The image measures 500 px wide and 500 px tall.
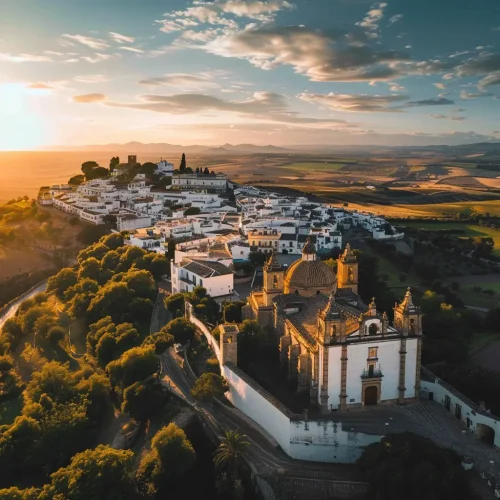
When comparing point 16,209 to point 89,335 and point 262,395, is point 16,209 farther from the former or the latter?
point 262,395

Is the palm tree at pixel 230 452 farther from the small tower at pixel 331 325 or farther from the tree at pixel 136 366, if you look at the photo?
the tree at pixel 136 366

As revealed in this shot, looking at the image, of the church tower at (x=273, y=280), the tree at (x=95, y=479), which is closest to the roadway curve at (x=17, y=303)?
the church tower at (x=273, y=280)

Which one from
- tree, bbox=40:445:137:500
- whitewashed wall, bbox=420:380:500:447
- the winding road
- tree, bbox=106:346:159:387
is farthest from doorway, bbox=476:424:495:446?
tree, bbox=106:346:159:387

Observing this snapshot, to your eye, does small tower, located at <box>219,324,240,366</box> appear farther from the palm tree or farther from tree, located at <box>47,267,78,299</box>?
tree, located at <box>47,267,78,299</box>

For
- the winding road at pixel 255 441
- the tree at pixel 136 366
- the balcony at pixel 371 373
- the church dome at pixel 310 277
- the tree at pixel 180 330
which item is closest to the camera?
the winding road at pixel 255 441

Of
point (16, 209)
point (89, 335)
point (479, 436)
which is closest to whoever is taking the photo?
point (479, 436)

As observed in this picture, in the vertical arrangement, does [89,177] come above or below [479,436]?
above

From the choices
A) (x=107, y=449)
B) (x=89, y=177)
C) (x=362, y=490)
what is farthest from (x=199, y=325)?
(x=89, y=177)
